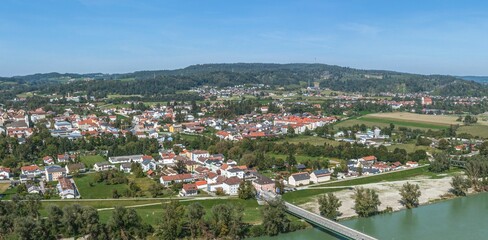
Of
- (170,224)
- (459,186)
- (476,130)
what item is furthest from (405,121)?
(170,224)

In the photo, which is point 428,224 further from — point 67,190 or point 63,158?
point 63,158

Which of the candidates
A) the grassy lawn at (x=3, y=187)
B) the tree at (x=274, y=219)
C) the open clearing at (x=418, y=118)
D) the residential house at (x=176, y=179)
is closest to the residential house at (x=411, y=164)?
the residential house at (x=176, y=179)

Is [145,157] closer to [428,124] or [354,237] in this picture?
[354,237]

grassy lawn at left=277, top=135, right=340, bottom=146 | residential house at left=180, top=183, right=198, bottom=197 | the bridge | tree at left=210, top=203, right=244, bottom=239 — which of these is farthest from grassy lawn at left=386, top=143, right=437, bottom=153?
tree at left=210, top=203, right=244, bottom=239

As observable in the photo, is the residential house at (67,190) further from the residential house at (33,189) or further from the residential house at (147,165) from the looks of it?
the residential house at (147,165)

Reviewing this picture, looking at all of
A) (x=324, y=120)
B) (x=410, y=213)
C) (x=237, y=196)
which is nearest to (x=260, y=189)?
(x=237, y=196)

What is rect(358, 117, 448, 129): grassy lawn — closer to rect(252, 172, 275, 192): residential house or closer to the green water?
the green water
